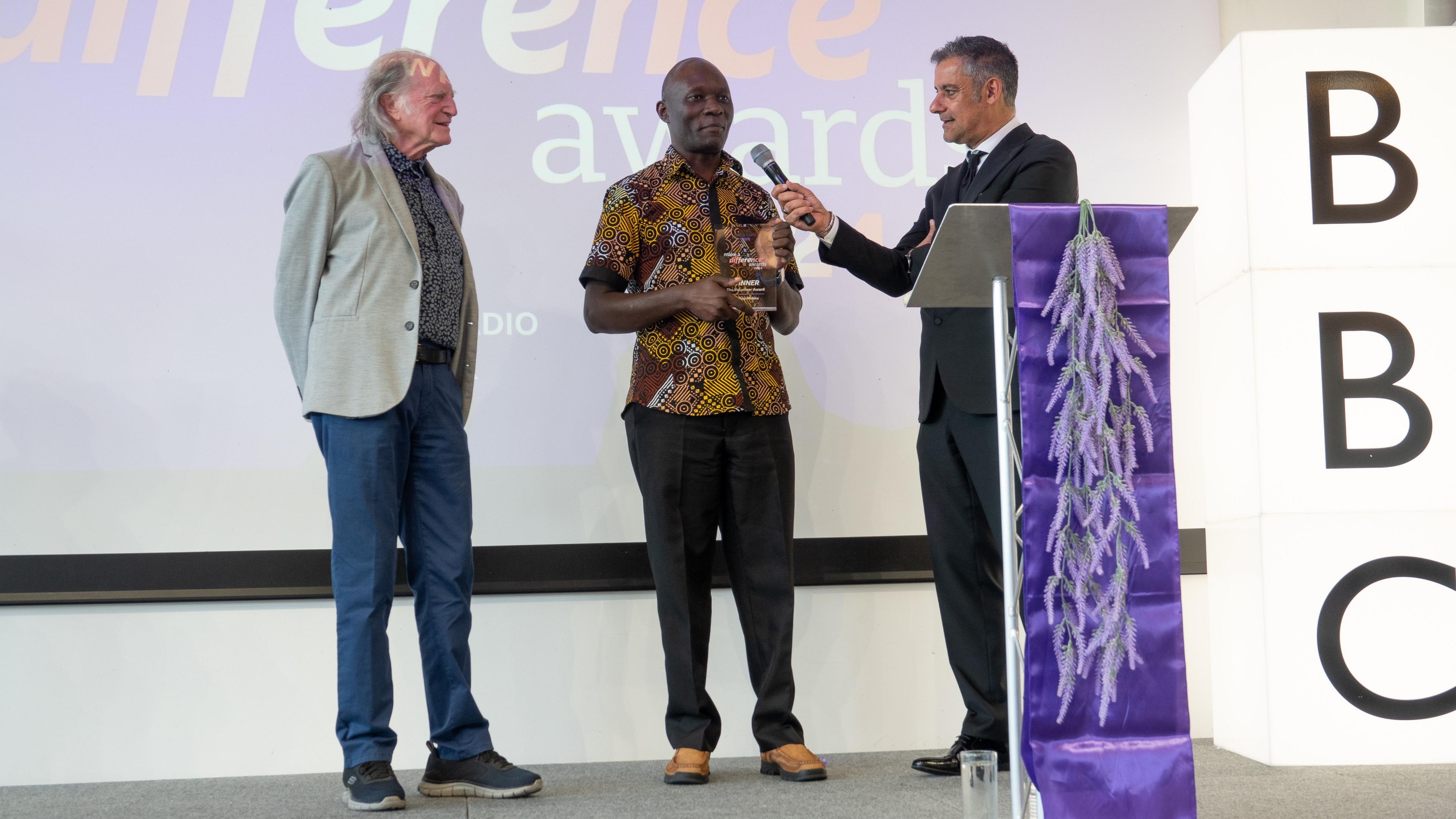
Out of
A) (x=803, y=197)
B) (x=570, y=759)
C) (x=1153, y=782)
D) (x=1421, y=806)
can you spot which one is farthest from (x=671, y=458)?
(x=1421, y=806)

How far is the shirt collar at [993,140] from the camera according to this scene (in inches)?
116

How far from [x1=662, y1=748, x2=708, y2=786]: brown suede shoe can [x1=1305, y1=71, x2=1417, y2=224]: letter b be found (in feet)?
6.76

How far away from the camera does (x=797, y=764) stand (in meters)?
2.74

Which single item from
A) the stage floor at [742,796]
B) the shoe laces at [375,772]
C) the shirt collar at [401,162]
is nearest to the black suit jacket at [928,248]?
the stage floor at [742,796]

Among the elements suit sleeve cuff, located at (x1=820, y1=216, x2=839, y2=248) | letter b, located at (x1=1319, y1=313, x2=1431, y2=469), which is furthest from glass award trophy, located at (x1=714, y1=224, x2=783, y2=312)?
letter b, located at (x1=1319, y1=313, x2=1431, y2=469)

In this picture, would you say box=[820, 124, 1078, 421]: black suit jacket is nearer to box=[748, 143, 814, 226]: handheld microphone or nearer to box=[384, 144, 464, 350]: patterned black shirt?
box=[748, 143, 814, 226]: handheld microphone

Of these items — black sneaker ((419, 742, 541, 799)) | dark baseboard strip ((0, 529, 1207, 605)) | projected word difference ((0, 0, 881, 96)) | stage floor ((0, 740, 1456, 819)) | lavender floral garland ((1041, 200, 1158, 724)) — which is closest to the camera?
lavender floral garland ((1041, 200, 1158, 724))

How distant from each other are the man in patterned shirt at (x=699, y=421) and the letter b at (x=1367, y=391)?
1.37m

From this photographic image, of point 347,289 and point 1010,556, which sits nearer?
point 1010,556

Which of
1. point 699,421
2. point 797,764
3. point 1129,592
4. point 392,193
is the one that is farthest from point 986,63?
point 797,764

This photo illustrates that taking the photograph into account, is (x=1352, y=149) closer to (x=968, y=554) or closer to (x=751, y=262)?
(x=968, y=554)

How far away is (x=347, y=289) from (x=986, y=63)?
1665mm

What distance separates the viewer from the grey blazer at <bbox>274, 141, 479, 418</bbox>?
2.54 meters

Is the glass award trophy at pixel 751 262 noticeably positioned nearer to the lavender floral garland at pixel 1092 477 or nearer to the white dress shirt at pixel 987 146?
the white dress shirt at pixel 987 146
